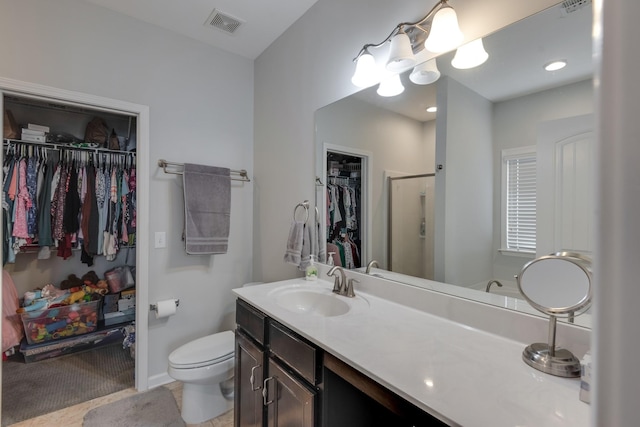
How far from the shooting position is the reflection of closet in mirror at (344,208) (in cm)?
169

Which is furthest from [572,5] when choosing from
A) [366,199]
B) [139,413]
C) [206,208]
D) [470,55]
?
[139,413]

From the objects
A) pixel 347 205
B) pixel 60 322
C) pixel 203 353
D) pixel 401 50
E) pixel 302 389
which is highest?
pixel 401 50

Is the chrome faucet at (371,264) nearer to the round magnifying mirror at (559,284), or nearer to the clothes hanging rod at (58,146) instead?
the round magnifying mirror at (559,284)

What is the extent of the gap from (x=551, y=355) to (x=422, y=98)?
3.54 ft

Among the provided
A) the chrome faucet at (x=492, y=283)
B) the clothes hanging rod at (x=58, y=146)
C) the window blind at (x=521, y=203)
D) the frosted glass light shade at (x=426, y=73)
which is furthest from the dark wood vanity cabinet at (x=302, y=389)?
the clothes hanging rod at (x=58, y=146)

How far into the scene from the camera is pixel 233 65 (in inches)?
99.0

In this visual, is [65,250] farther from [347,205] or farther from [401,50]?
[401,50]

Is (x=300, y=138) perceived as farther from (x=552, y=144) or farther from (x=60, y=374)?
(x=60, y=374)

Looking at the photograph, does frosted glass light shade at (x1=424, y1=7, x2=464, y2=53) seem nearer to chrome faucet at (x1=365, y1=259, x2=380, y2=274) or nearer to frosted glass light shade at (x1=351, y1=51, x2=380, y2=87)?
frosted glass light shade at (x1=351, y1=51, x2=380, y2=87)

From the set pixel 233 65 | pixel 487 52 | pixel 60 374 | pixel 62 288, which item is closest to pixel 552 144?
pixel 487 52

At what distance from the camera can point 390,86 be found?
Result: 4.85 feet

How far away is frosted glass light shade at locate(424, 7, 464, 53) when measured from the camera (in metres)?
1.15

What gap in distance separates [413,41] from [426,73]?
6.4 inches

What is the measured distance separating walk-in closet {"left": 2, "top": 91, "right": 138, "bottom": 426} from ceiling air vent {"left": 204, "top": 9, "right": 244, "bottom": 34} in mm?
935
